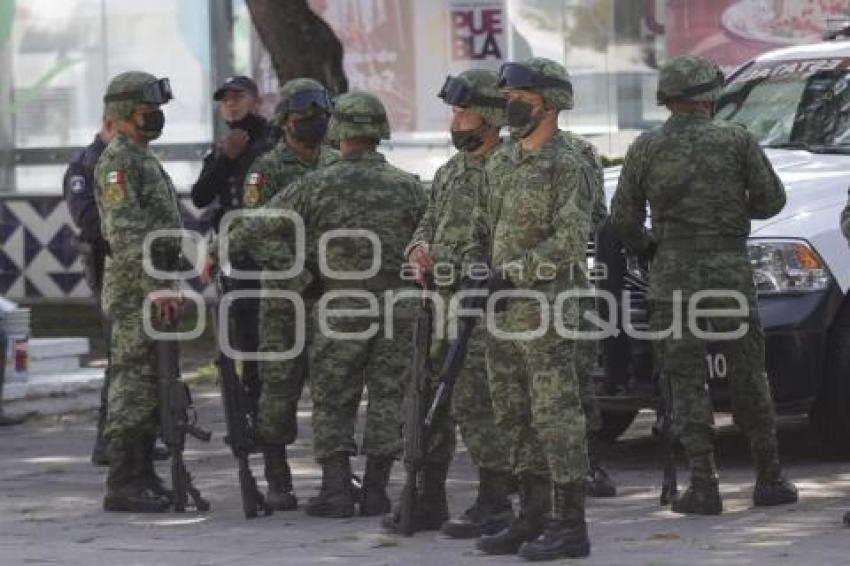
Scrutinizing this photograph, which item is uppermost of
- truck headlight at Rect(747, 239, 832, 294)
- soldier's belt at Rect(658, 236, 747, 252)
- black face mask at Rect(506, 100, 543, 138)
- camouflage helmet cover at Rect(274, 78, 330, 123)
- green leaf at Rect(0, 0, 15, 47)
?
green leaf at Rect(0, 0, 15, 47)

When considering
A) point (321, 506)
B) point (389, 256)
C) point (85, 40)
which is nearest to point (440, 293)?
point (389, 256)

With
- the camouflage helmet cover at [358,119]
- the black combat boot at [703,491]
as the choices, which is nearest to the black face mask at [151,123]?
the camouflage helmet cover at [358,119]

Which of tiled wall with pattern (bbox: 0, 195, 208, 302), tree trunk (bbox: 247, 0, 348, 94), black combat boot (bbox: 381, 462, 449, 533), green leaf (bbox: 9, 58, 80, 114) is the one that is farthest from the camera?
green leaf (bbox: 9, 58, 80, 114)

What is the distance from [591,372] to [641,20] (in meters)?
8.89

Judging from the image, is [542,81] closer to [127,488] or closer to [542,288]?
[542,288]

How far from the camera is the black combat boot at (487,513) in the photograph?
9008mm

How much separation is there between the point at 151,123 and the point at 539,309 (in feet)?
8.73

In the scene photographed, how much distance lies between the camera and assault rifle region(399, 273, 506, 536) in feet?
28.5

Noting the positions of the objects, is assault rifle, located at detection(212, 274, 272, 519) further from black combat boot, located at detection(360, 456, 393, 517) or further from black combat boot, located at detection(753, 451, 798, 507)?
black combat boot, located at detection(753, 451, 798, 507)

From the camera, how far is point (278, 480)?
32.8ft

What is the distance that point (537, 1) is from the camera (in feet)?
61.1

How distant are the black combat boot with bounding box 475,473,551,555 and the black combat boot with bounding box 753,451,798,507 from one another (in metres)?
1.37

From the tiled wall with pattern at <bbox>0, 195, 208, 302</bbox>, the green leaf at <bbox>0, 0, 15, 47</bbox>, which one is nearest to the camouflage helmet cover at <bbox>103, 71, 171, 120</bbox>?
the tiled wall with pattern at <bbox>0, 195, 208, 302</bbox>

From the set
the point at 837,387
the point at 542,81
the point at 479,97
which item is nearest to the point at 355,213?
the point at 479,97
